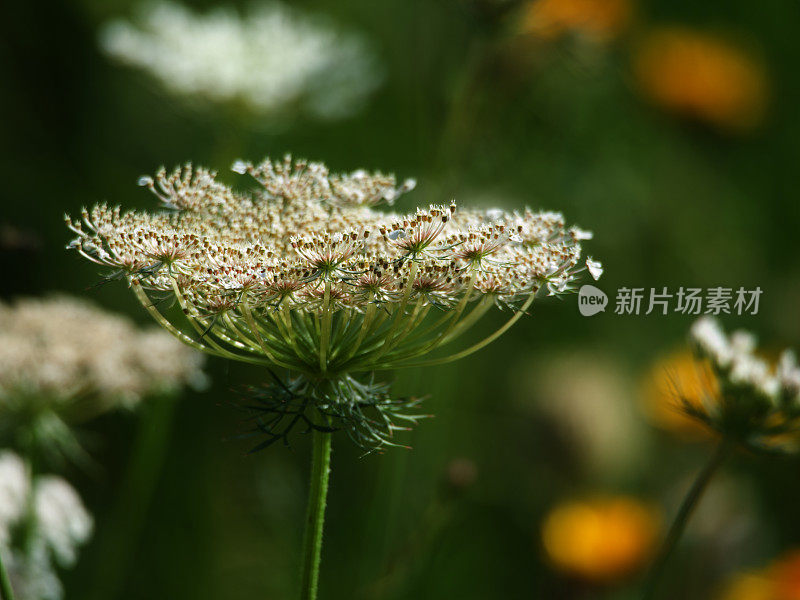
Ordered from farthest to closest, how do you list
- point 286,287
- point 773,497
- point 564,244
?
1. point 773,497
2. point 564,244
3. point 286,287

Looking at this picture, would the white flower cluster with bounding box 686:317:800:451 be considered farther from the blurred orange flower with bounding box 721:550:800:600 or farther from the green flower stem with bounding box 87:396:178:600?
the green flower stem with bounding box 87:396:178:600

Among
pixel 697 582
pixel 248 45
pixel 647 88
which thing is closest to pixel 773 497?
pixel 697 582

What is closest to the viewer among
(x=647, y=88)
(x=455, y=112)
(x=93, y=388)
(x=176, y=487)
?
(x=93, y=388)

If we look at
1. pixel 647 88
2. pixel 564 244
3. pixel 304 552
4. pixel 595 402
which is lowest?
pixel 304 552

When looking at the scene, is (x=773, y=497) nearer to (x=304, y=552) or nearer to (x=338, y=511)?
(x=338, y=511)

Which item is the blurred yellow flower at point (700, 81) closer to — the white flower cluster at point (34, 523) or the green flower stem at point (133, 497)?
the green flower stem at point (133, 497)

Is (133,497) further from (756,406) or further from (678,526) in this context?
(756,406)

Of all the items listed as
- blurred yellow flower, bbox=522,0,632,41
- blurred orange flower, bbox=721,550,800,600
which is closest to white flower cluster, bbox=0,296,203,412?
blurred yellow flower, bbox=522,0,632,41

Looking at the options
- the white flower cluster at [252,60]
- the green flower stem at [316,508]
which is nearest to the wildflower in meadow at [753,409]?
the green flower stem at [316,508]
